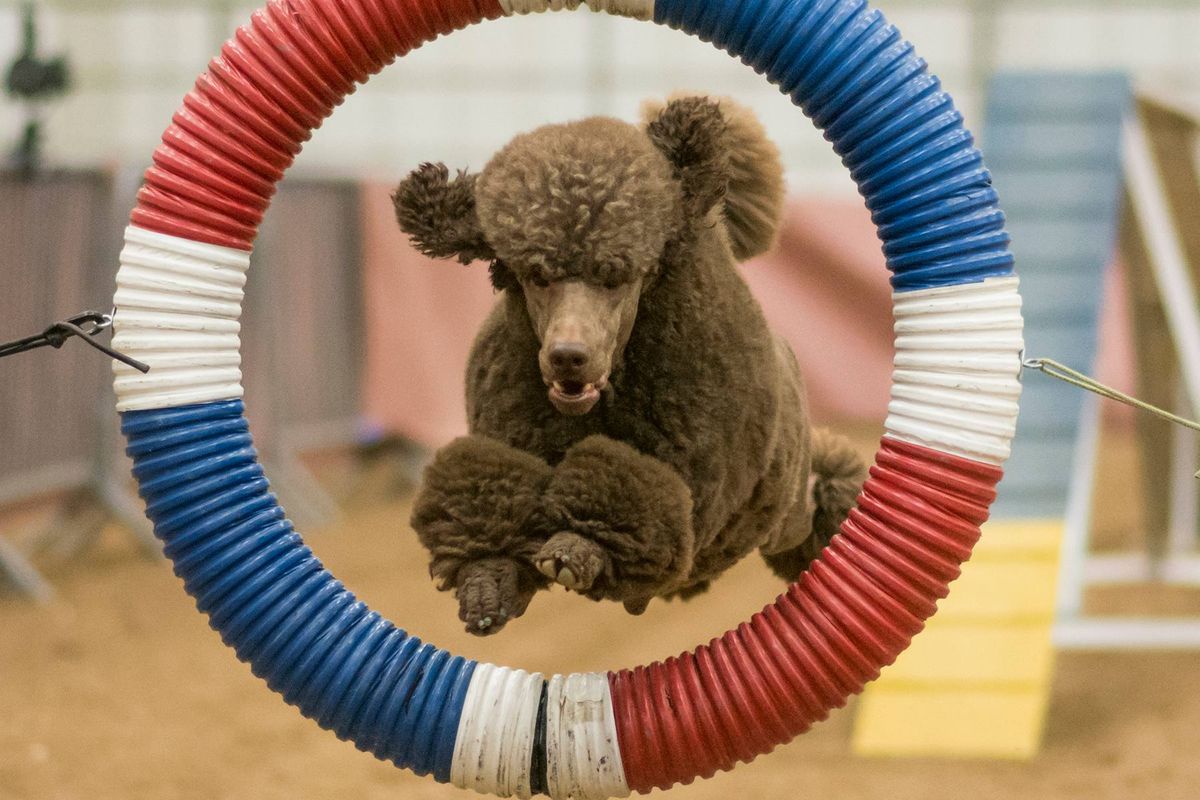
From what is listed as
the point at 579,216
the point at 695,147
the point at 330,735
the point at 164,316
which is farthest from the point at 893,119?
the point at 330,735

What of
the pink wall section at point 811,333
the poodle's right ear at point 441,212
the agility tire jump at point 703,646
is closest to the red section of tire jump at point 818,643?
the agility tire jump at point 703,646

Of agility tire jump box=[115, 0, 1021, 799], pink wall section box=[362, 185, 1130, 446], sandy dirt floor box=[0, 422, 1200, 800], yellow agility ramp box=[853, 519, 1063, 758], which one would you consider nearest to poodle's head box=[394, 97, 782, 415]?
agility tire jump box=[115, 0, 1021, 799]

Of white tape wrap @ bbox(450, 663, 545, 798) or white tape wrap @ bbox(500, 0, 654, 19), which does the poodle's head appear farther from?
white tape wrap @ bbox(450, 663, 545, 798)

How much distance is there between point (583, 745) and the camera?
1.57 meters

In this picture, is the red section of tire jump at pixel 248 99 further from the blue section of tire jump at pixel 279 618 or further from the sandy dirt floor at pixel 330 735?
the sandy dirt floor at pixel 330 735

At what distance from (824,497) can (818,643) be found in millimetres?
372

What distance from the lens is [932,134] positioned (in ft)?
5.20

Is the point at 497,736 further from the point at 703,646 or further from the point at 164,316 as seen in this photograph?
the point at 164,316

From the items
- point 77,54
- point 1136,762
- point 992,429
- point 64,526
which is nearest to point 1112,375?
point 1136,762

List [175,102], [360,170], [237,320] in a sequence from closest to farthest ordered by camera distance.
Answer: [237,320]
[360,170]
[175,102]

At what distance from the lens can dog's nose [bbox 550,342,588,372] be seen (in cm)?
132

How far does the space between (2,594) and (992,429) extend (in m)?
4.06

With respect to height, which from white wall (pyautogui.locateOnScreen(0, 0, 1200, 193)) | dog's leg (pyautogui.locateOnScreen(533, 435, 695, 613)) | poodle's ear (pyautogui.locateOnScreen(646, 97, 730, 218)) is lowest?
dog's leg (pyautogui.locateOnScreen(533, 435, 695, 613))

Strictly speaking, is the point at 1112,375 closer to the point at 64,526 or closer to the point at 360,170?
Result: the point at 360,170
